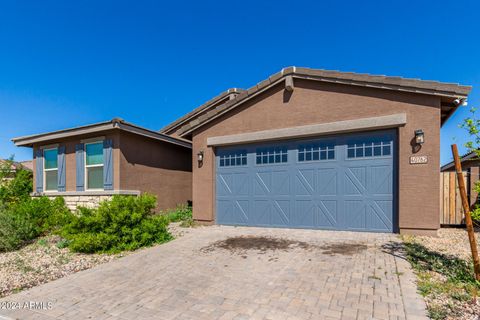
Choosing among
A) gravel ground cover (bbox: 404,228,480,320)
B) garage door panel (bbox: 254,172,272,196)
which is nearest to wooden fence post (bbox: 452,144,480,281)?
gravel ground cover (bbox: 404,228,480,320)

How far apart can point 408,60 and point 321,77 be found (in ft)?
28.8

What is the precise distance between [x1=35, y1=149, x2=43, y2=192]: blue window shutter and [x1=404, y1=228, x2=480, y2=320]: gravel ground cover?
14.1 metres

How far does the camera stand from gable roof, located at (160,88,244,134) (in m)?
13.2

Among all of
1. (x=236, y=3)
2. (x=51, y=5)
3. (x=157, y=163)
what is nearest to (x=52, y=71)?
(x=51, y=5)

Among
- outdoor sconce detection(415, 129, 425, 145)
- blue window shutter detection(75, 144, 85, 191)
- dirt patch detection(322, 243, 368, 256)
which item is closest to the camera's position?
dirt patch detection(322, 243, 368, 256)

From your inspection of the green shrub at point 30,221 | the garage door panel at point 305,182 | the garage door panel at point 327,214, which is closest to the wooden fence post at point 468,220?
the garage door panel at point 327,214

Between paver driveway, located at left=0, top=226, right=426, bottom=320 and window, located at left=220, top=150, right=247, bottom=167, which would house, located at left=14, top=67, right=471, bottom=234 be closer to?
window, located at left=220, top=150, right=247, bottom=167

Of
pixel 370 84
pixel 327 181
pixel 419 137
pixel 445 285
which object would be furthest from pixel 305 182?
pixel 445 285

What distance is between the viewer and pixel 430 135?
6.70 metres

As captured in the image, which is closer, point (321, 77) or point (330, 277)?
point (330, 277)

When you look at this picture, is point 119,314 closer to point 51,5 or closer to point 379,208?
point 379,208

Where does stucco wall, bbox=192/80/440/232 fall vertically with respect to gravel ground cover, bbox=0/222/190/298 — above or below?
above

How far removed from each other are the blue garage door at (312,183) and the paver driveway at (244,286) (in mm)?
1312

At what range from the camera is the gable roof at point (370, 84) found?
6492 millimetres
